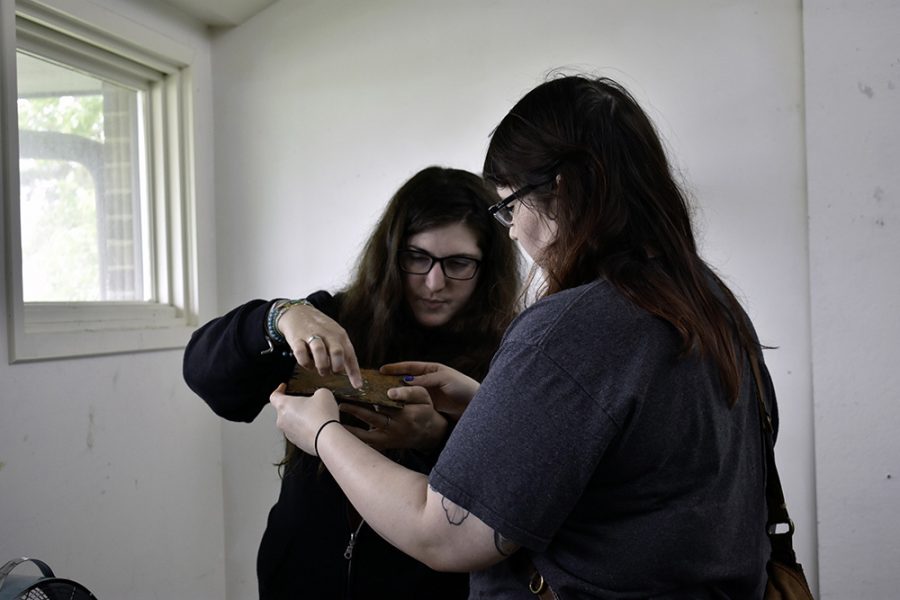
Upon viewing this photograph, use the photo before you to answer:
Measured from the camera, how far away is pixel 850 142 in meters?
2.09

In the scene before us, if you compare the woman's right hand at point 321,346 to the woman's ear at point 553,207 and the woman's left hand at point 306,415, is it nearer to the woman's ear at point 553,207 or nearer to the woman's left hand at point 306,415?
the woman's left hand at point 306,415

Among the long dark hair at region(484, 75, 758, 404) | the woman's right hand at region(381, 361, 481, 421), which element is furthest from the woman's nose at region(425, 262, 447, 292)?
the long dark hair at region(484, 75, 758, 404)

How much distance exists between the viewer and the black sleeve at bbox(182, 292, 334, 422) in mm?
1530

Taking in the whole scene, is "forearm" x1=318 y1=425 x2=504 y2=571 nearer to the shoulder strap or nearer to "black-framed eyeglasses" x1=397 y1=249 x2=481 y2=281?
the shoulder strap

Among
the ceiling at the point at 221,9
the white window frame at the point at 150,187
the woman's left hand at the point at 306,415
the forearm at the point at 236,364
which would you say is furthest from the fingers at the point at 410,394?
the ceiling at the point at 221,9

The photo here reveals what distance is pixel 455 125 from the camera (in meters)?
2.53

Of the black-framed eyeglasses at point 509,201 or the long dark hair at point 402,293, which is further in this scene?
the long dark hair at point 402,293

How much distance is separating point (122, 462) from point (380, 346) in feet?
3.40

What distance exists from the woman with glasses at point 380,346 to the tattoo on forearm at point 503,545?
50 cm

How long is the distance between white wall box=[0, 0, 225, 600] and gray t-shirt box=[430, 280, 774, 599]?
1475mm

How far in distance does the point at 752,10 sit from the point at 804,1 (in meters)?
0.14

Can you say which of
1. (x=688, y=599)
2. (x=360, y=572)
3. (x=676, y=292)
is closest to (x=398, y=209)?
(x=360, y=572)

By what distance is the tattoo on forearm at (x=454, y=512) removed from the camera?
0.88 metres

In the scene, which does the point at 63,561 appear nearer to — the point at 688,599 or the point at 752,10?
the point at 688,599
